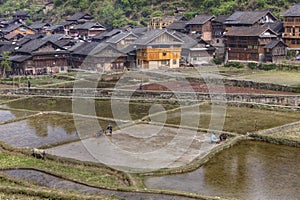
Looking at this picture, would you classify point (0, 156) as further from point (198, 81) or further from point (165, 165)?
point (198, 81)

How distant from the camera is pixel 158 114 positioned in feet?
101

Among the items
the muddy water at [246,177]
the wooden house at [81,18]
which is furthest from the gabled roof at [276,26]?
the wooden house at [81,18]

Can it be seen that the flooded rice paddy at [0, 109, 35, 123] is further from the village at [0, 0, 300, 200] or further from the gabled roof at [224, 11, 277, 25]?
the gabled roof at [224, 11, 277, 25]

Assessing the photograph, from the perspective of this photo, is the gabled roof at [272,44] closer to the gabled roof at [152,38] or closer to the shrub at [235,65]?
the shrub at [235,65]

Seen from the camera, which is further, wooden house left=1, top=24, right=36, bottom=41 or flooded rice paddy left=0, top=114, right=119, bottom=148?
wooden house left=1, top=24, right=36, bottom=41

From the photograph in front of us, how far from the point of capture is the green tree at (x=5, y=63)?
51469 millimetres

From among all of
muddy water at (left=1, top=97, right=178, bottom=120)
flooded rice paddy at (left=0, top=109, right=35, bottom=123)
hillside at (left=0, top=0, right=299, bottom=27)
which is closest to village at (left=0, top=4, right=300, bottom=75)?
hillside at (left=0, top=0, right=299, bottom=27)

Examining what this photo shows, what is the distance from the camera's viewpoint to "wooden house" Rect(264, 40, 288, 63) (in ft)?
169

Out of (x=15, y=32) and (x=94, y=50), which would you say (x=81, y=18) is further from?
(x=94, y=50)

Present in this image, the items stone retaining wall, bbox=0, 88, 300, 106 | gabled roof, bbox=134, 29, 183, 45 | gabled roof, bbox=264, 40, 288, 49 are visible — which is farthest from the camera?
gabled roof, bbox=134, 29, 183, 45

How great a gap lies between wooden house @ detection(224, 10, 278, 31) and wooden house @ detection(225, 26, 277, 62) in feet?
12.4

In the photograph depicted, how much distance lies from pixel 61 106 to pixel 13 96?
7.83 meters

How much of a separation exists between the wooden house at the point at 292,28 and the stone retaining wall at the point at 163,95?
2296 cm

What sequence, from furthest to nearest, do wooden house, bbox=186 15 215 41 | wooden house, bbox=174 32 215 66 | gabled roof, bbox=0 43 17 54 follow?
wooden house, bbox=186 15 215 41
wooden house, bbox=174 32 215 66
gabled roof, bbox=0 43 17 54
